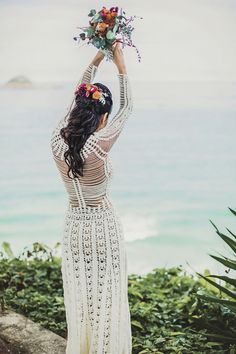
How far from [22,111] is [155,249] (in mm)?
2280

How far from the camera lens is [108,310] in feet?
11.4

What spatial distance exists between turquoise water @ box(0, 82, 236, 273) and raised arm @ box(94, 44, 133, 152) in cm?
426

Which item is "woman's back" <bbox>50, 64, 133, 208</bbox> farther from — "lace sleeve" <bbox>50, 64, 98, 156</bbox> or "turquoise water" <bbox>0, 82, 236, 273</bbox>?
"turquoise water" <bbox>0, 82, 236, 273</bbox>

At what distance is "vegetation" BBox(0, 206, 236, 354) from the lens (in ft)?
13.0

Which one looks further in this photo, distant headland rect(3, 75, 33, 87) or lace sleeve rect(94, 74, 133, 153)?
distant headland rect(3, 75, 33, 87)

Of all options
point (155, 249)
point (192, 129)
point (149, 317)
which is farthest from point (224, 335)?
point (192, 129)

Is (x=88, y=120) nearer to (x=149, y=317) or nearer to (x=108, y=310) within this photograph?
(x=108, y=310)

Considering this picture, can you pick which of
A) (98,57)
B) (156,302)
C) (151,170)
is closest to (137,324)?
(156,302)

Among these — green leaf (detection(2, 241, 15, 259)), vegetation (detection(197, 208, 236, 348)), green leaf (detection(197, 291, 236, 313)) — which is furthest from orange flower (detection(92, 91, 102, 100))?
green leaf (detection(2, 241, 15, 259))

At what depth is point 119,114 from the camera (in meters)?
3.39

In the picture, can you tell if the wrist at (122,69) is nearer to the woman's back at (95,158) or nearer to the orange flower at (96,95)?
the woman's back at (95,158)

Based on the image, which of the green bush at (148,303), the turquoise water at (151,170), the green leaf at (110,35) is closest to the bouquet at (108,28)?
the green leaf at (110,35)

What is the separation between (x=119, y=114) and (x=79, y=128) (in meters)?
0.24

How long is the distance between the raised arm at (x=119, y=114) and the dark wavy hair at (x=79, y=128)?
0.21 ft
